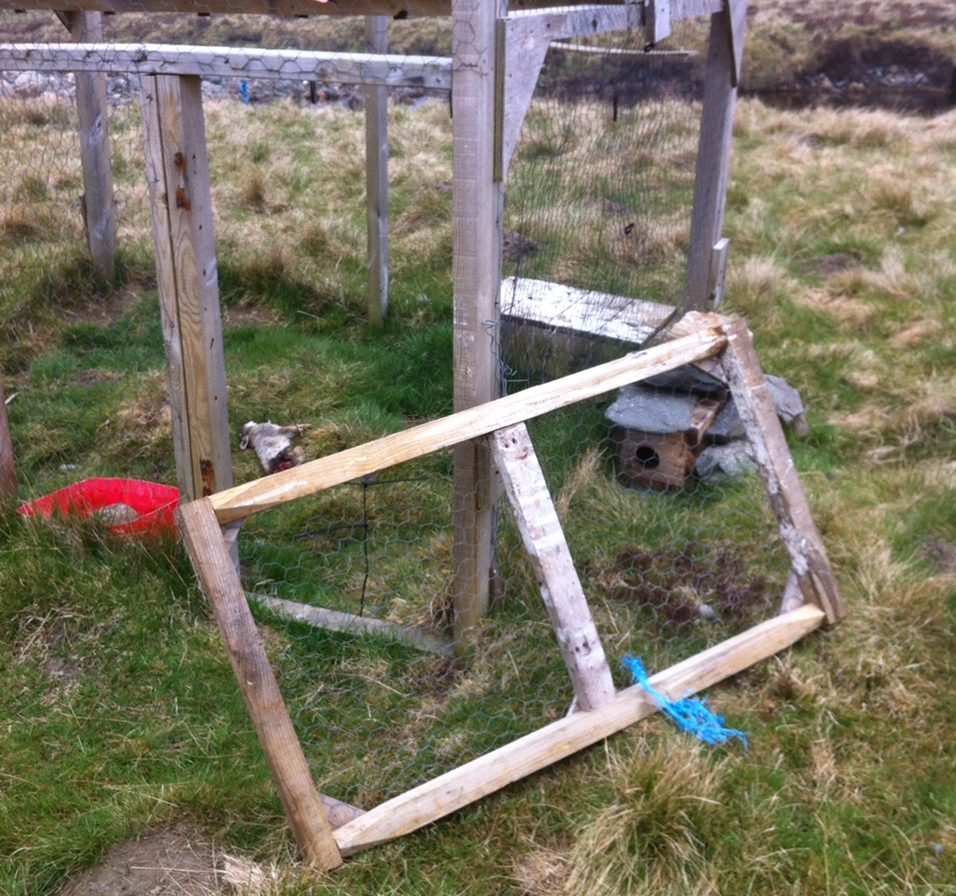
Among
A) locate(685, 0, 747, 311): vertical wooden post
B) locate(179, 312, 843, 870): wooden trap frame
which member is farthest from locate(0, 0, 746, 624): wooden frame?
locate(685, 0, 747, 311): vertical wooden post

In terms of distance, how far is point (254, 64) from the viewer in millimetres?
2723

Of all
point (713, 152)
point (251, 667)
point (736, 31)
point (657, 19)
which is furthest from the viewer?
point (713, 152)

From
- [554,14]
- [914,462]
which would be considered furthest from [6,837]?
[914,462]

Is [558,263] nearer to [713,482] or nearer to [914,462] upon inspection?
[713,482]

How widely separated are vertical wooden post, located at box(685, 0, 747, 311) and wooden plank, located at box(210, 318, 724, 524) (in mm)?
2233

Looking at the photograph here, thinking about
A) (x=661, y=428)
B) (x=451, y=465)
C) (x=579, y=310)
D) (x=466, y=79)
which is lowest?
(x=451, y=465)

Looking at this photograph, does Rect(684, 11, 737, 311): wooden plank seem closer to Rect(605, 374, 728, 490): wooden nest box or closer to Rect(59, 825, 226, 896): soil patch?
Rect(605, 374, 728, 490): wooden nest box

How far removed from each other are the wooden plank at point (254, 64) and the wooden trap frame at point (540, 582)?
0.91m

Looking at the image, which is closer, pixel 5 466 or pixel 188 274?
pixel 188 274

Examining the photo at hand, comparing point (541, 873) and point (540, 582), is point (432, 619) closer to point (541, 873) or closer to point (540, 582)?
point (540, 582)

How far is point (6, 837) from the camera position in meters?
2.45

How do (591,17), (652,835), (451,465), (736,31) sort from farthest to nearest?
(736,31) → (451,465) → (591,17) → (652,835)

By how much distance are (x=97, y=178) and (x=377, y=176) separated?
5.85ft

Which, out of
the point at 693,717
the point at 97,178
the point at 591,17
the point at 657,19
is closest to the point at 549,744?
the point at 693,717
